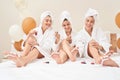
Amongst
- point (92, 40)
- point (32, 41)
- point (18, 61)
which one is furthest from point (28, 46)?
point (92, 40)

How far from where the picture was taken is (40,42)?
235 centimetres

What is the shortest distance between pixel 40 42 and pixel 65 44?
28 cm

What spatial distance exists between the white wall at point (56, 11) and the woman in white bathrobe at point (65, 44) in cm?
62

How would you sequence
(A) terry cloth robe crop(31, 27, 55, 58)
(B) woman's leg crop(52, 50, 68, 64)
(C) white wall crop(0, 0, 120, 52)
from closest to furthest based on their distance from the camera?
(B) woman's leg crop(52, 50, 68, 64), (A) terry cloth robe crop(31, 27, 55, 58), (C) white wall crop(0, 0, 120, 52)

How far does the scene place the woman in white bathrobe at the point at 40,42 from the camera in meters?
2.17

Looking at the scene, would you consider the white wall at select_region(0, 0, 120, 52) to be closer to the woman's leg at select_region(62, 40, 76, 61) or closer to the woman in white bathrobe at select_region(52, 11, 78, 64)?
the woman in white bathrobe at select_region(52, 11, 78, 64)

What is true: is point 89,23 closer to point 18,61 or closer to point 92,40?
point 92,40

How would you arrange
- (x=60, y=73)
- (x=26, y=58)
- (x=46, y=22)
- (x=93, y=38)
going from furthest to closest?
1. (x=46, y=22)
2. (x=93, y=38)
3. (x=26, y=58)
4. (x=60, y=73)

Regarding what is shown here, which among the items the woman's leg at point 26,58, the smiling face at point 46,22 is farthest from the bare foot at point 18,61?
Answer: the smiling face at point 46,22

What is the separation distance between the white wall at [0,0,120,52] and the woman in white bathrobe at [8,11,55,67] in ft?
2.07

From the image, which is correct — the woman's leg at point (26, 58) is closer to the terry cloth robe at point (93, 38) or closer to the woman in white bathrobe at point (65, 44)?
the woman in white bathrobe at point (65, 44)

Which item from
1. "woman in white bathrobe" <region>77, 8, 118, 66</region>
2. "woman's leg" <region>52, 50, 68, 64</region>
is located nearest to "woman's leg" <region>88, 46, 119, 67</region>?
"woman in white bathrobe" <region>77, 8, 118, 66</region>

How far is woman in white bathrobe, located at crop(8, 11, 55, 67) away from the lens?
2.17 m

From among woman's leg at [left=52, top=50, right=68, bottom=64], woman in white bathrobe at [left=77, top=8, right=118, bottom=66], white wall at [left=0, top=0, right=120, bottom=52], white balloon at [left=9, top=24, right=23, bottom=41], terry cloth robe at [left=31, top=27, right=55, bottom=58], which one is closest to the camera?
woman's leg at [left=52, top=50, right=68, bottom=64]
